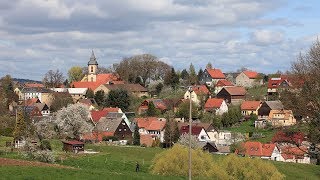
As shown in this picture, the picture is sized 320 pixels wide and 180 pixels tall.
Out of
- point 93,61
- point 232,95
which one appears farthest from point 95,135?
point 93,61

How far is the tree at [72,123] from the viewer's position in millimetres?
69125

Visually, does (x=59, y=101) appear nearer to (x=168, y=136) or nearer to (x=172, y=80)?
(x=172, y=80)

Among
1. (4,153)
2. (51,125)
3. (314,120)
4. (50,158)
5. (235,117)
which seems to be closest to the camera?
(314,120)

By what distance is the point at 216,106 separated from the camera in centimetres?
9450

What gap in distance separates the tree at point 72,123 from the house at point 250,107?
36.3 m

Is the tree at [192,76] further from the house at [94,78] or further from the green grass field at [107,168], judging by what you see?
the green grass field at [107,168]

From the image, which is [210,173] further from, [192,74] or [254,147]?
[192,74]

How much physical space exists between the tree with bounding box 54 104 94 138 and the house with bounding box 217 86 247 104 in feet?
138

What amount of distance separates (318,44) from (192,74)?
4391 inches

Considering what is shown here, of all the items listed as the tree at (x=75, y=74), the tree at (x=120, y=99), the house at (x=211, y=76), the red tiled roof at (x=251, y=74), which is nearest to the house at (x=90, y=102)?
the tree at (x=120, y=99)

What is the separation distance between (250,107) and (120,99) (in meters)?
26.4

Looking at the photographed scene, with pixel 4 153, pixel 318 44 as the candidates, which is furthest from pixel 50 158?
pixel 318 44

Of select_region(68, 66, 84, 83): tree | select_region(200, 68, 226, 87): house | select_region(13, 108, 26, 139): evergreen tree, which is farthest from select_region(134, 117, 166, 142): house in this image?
select_region(68, 66, 84, 83): tree

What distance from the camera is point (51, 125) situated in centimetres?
7281
